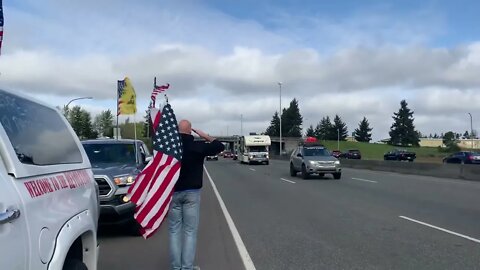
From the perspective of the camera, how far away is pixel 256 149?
51.7m

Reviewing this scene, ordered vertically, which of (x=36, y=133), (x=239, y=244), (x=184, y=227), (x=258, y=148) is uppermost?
(x=36, y=133)

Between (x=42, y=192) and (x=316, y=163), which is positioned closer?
(x=42, y=192)

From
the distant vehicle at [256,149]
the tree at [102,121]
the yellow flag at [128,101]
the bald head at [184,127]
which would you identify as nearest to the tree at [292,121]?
the tree at [102,121]

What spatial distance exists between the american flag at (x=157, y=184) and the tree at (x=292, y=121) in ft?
591

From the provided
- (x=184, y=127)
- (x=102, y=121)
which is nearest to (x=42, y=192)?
(x=184, y=127)

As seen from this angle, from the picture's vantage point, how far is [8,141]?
326cm

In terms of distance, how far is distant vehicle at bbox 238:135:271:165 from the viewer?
50.2 meters

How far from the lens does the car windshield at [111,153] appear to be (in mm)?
10578

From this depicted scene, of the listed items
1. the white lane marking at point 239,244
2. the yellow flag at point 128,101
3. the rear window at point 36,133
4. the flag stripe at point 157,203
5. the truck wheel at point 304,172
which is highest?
the yellow flag at point 128,101

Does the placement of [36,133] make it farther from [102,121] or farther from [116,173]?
[102,121]

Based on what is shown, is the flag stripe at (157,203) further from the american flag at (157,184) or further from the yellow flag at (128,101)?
the yellow flag at (128,101)

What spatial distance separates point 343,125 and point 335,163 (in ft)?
577

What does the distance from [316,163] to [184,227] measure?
20.2 m

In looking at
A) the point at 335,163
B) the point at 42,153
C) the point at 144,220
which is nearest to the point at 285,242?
the point at 144,220
